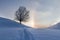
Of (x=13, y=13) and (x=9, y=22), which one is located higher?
(x=13, y=13)

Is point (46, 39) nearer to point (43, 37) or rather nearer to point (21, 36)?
point (43, 37)

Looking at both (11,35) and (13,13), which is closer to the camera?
(11,35)

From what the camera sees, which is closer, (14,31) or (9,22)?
(14,31)

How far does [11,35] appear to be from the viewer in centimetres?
118

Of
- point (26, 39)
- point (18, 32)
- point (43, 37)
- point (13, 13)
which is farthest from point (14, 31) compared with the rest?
point (13, 13)

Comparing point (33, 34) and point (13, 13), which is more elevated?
point (13, 13)

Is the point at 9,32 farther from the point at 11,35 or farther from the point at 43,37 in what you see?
the point at 43,37

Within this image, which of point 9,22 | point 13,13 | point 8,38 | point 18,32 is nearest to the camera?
point 8,38

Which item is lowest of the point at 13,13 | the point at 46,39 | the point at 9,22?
the point at 46,39

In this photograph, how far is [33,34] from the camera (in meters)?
1.23

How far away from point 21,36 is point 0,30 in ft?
0.73

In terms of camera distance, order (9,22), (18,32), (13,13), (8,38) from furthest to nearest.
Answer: (13,13), (9,22), (18,32), (8,38)

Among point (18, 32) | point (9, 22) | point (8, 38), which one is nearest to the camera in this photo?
point (8, 38)

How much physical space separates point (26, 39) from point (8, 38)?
0.50ft
